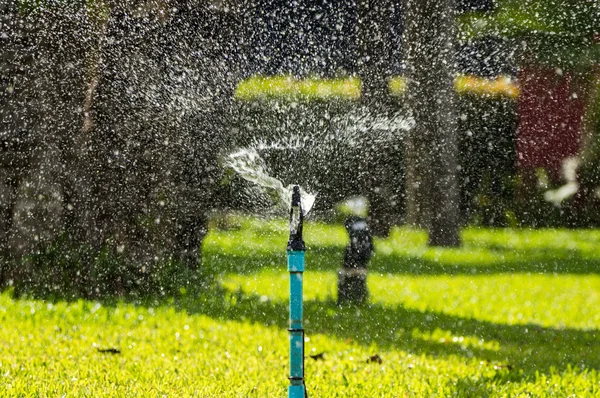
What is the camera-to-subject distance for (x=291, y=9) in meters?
13.3

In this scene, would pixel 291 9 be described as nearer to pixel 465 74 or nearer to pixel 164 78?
pixel 465 74

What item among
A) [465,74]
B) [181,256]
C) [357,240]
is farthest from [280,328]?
[465,74]

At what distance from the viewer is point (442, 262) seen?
11383 millimetres

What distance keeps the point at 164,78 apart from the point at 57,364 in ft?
13.5

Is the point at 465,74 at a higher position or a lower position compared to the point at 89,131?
higher

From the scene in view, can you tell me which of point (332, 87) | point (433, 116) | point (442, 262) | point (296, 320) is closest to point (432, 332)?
point (296, 320)

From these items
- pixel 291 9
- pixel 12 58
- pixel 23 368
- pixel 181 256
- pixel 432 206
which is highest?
pixel 291 9

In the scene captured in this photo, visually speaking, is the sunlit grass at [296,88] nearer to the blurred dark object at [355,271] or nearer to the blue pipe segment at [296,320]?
the blurred dark object at [355,271]

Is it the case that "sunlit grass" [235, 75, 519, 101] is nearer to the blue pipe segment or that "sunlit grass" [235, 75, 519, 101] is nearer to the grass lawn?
the grass lawn

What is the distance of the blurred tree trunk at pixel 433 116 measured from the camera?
1241 centimetres

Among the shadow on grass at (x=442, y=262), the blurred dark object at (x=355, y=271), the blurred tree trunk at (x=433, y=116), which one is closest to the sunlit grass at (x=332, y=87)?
the blurred tree trunk at (x=433, y=116)

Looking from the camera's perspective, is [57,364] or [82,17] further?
[82,17]

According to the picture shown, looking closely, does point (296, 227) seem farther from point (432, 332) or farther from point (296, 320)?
point (432, 332)

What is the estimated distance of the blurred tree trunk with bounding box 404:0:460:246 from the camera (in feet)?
40.7
